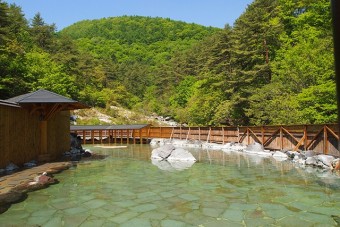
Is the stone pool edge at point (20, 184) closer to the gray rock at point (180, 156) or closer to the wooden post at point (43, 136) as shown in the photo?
the wooden post at point (43, 136)

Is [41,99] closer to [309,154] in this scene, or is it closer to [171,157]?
[171,157]

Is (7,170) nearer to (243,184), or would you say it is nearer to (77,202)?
(77,202)

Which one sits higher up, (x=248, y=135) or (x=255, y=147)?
(x=248, y=135)

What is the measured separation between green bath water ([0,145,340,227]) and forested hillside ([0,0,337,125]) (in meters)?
6.78

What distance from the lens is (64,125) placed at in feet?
57.6

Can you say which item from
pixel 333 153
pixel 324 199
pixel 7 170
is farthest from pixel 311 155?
pixel 7 170

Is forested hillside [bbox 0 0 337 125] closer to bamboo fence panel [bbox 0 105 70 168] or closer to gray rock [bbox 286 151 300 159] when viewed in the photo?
gray rock [bbox 286 151 300 159]

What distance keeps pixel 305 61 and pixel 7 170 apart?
50.0ft

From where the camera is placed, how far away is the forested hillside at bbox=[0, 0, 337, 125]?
1672 centimetres

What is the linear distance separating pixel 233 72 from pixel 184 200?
20.0 meters

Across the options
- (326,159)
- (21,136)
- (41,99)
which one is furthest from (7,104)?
(326,159)

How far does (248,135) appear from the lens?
21.0m

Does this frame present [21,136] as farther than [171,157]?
No

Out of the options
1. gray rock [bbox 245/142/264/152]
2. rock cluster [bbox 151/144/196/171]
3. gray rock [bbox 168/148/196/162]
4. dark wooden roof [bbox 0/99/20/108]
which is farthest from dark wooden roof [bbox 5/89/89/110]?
gray rock [bbox 245/142/264/152]
